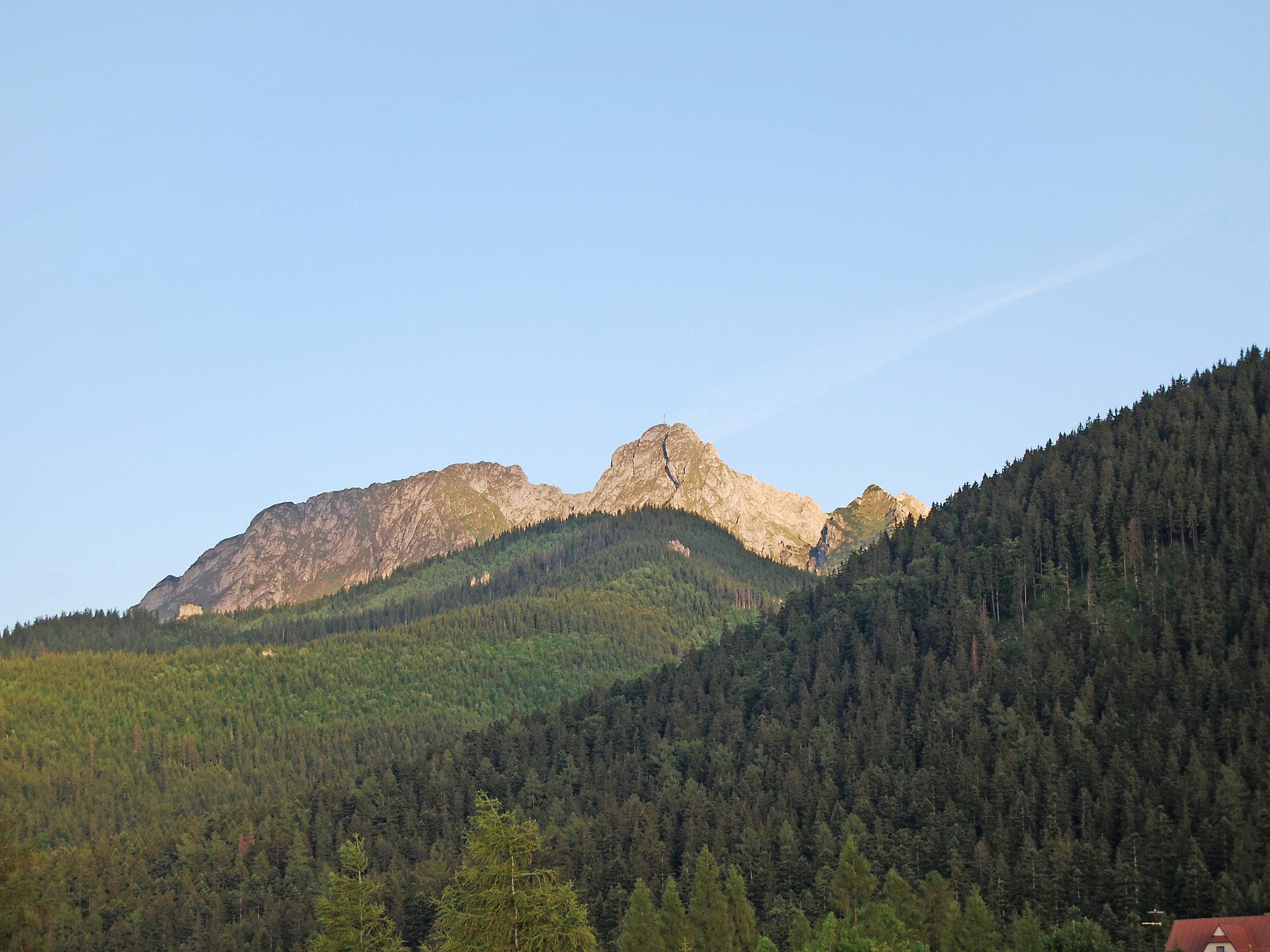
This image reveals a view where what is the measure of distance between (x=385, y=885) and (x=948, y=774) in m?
74.7

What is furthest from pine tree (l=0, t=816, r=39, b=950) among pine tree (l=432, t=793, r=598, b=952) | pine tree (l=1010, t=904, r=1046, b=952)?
pine tree (l=1010, t=904, r=1046, b=952)

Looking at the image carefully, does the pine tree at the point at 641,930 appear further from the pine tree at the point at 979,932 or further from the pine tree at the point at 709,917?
the pine tree at the point at 979,932

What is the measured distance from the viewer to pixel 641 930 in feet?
465

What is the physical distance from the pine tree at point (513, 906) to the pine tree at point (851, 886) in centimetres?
9511

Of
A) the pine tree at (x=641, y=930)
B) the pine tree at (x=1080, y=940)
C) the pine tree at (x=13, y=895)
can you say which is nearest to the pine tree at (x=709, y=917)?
the pine tree at (x=641, y=930)

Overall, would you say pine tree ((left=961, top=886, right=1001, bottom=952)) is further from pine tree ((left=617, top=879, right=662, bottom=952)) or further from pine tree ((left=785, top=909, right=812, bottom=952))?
pine tree ((left=617, top=879, right=662, bottom=952))

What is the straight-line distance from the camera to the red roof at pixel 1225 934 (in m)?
116

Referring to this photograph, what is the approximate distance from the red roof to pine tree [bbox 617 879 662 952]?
4774 cm

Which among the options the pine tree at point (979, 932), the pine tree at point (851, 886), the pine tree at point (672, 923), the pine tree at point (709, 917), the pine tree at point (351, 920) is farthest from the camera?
the pine tree at point (851, 886)

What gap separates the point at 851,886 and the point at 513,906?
10082 cm

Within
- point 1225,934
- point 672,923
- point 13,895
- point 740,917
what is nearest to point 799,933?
point 740,917

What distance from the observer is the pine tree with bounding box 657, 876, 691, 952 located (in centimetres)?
14088

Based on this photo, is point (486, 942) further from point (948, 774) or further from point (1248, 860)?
point (948, 774)

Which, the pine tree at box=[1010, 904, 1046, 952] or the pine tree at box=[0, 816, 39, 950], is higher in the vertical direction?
the pine tree at box=[0, 816, 39, 950]
